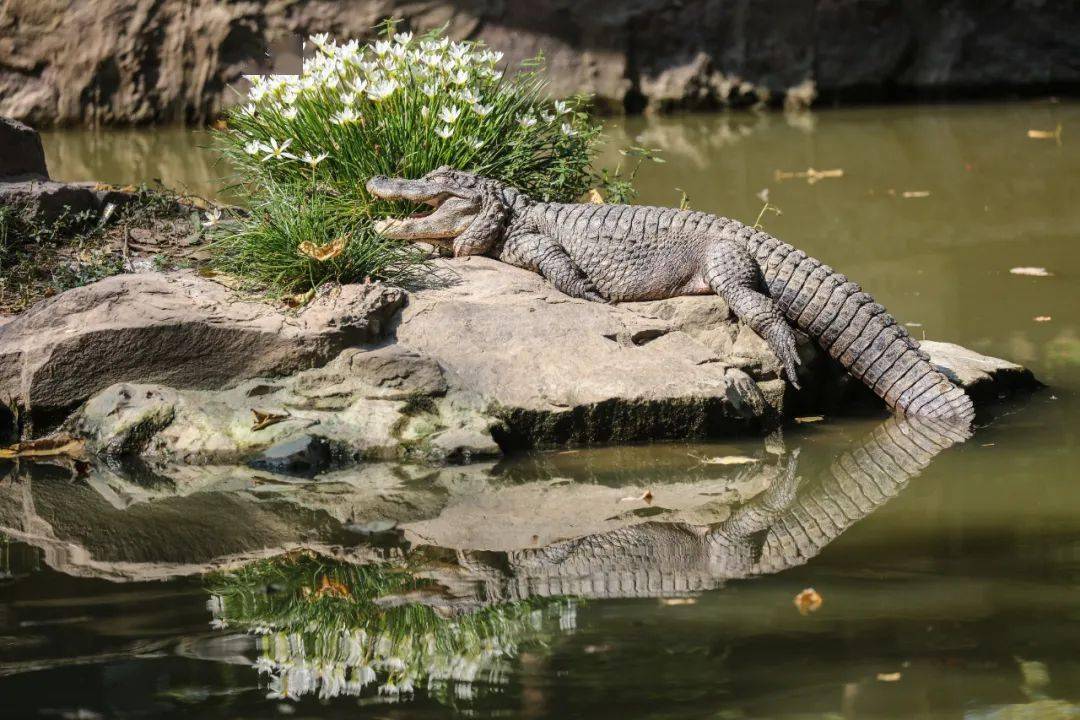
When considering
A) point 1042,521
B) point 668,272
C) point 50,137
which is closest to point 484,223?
point 668,272

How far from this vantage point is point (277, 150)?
6.61 metres

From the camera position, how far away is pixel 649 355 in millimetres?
5645

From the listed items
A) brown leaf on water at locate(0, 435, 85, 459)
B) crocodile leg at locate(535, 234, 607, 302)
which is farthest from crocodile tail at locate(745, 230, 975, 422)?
brown leaf on water at locate(0, 435, 85, 459)

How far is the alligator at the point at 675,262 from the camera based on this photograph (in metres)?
6.03

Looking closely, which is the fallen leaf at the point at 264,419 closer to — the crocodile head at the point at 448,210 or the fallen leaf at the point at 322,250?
the fallen leaf at the point at 322,250

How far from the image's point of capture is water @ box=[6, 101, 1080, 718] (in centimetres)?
289

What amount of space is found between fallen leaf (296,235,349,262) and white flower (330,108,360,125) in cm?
103

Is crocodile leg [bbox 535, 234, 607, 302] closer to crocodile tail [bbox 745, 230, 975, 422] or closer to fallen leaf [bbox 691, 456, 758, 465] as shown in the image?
crocodile tail [bbox 745, 230, 975, 422]

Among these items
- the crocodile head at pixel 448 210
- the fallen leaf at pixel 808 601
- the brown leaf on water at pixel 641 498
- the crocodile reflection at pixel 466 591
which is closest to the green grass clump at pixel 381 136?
the crocodile head at pixel 448 210

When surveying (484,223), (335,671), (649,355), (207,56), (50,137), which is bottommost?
(335,671)

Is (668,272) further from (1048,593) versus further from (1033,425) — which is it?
(1048,593)

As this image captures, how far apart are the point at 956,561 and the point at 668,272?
114 inches

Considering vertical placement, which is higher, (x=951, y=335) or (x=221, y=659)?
(x=951, y=335)

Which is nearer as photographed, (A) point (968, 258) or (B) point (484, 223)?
(B) point (484, 223)
